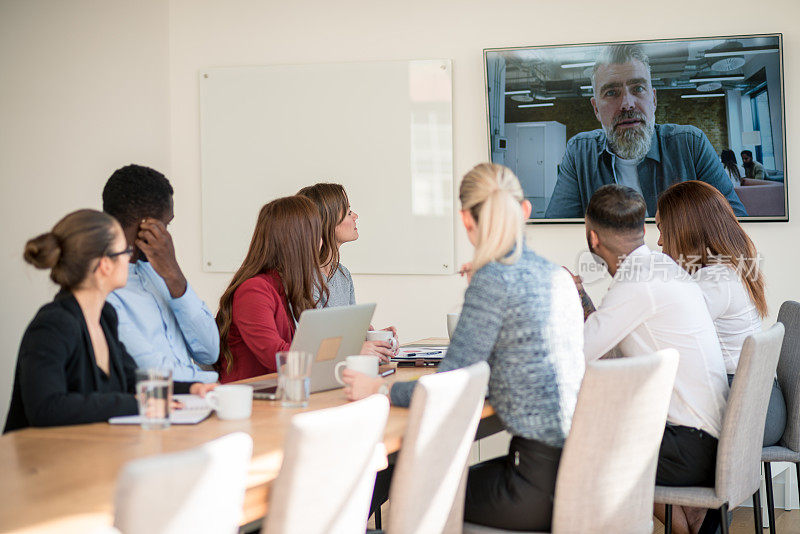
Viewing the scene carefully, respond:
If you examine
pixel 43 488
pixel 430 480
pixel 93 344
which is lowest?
pixel 430 480

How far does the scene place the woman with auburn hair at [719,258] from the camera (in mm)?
2961

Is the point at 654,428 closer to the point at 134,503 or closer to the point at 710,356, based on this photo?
the point at 710,356

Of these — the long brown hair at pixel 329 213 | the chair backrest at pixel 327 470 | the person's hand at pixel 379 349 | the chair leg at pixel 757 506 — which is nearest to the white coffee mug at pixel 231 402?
the chair backrest at pixel 327 470

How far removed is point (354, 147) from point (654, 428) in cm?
288

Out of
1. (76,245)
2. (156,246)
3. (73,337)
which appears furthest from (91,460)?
(156,246)

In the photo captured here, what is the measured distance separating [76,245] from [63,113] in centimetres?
256

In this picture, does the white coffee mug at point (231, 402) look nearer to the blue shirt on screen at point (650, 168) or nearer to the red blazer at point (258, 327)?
the red blazer at point (258, 327)

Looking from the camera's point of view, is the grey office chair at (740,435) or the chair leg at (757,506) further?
the chair leg at (757,506)

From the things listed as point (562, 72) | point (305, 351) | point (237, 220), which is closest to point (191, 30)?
point (237, 220)

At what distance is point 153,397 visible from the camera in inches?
70.6

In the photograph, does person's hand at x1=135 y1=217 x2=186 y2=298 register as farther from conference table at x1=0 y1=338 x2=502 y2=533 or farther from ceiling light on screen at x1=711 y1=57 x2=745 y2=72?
ceiling light on screen at x1=711 y1=57 x2=745 y2=72

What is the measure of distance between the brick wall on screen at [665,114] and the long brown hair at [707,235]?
118cm

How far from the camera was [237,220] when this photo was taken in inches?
190

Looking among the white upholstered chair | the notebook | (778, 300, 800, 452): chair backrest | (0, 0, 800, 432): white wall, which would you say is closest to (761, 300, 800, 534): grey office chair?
(778, 300, 800, 452): chair backrest
